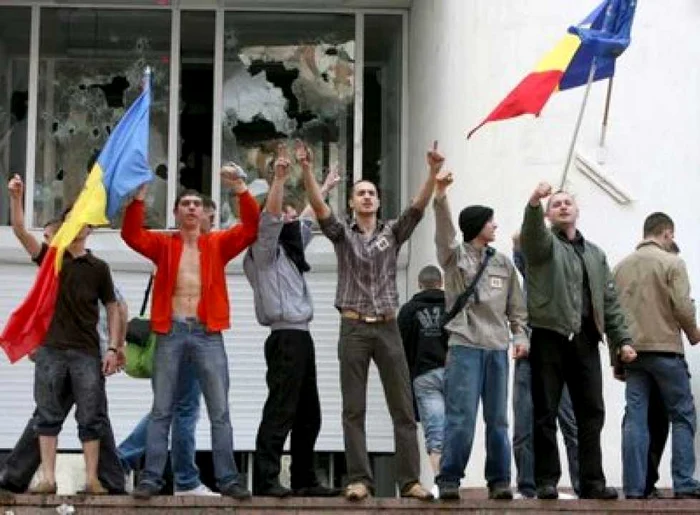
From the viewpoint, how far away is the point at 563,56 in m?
12.9

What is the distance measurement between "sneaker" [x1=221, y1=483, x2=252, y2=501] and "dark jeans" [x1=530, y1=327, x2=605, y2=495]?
6.36ft

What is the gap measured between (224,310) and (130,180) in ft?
3.58

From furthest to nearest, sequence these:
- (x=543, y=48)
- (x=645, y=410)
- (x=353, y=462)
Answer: (x=543, y=48), (x=645, y=410), (x=353, y=462)

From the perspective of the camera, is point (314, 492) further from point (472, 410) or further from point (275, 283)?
point (275, 283)

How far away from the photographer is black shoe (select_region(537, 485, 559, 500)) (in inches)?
440

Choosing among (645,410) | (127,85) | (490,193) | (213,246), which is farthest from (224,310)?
(127,85)

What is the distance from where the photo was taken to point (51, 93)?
60.6 ft

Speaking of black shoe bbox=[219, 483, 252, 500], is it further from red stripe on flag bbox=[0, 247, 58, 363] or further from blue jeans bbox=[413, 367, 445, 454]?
blue jeans bbox=[413, 367, 445, 454]

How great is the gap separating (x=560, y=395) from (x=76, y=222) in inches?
134

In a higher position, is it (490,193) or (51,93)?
(51,93)

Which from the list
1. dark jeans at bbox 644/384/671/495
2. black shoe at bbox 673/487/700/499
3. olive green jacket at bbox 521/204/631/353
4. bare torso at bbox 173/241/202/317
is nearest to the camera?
olive green jacket at bbox 521/204/631/353

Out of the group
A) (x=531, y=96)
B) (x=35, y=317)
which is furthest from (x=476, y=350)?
(x=35, y=317)

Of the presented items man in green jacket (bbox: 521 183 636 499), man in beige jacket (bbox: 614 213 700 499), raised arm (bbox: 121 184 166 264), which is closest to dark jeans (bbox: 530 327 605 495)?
man in green jacket (bbox: 521 183 636 499)

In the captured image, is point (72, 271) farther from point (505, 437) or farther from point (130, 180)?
point (505, 437)
